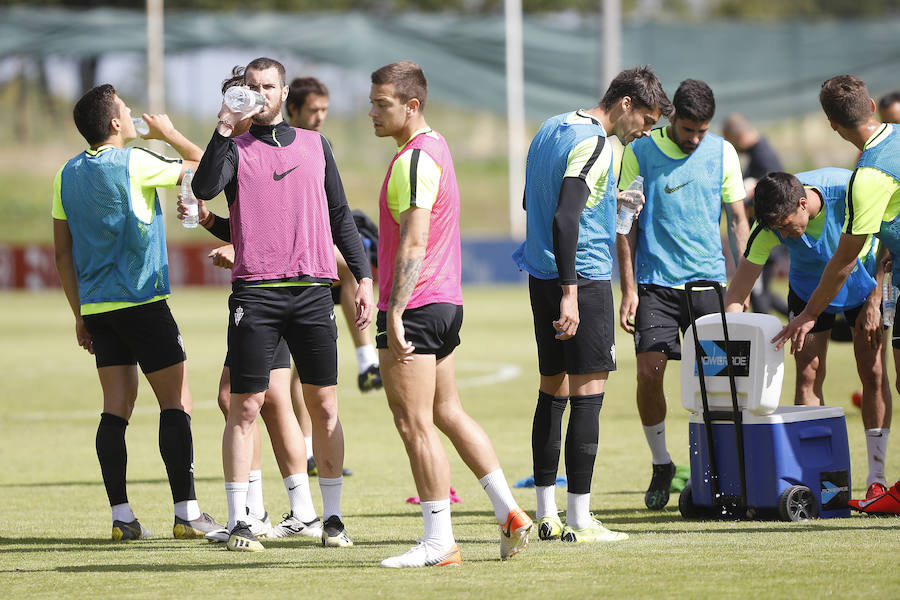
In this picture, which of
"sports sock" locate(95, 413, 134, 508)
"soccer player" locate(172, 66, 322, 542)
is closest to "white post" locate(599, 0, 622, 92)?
"soccer player" locate(172, 66, 322, 542)

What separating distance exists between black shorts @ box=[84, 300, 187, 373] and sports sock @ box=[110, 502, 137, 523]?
73 centimetres

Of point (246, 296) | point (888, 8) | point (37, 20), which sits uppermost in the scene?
point (888, 8)

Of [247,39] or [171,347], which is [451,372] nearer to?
[171,347]

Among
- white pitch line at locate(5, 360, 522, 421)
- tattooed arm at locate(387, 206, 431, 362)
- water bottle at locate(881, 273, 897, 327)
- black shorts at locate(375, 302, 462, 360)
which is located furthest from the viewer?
white pitch line at locate(5, 360, 522, 421)

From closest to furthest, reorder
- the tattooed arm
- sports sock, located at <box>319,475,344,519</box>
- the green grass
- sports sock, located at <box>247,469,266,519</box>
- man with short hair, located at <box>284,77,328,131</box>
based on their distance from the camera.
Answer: the green grass < the tattooed arm < sports sock, located at <box>319,475,344,519</box> < sports sock, located at <box>247,469,266,519</box> < man with short hair, located at <box>284,77,328,131</box>

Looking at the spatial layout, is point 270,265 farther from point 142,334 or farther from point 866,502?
point 866,502

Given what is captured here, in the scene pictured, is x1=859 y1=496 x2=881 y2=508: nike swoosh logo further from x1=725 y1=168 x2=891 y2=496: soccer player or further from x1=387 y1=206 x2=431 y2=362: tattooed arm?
x1=387 y1=206 x2=431 y2=362: tattooed arm

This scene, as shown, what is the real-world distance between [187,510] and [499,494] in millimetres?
1982

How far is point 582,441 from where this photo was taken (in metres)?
6.75

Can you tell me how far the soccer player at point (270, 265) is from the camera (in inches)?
257

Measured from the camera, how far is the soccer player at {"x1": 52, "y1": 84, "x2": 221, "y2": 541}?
23.2 feet

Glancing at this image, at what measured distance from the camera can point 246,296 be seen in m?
6.55

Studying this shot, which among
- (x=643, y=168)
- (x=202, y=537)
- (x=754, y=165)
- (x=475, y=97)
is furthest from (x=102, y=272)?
(x=475, y=97)

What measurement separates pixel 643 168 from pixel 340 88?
30.8 metres
